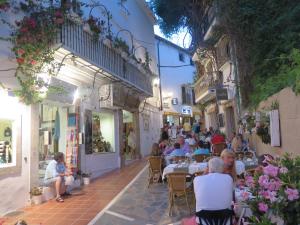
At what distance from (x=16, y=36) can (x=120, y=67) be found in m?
7.17

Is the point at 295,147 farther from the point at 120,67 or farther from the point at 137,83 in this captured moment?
the point at 137,83

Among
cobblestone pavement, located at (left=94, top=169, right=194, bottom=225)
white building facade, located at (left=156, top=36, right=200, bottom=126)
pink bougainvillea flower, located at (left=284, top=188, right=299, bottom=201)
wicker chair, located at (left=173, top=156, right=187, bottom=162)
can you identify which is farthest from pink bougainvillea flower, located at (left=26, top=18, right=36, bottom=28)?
white building facade, located at (left=156, top=36, right=200, bottom=126)

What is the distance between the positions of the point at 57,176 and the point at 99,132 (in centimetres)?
580

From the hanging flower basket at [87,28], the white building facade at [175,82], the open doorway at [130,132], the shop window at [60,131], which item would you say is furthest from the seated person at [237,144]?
the white building facade at [175,82]

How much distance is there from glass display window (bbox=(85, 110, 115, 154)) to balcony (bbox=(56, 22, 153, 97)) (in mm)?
1773

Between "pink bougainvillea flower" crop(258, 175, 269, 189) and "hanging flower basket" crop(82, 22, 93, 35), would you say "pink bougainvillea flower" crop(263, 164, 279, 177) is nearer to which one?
"pink bougainvillea flower" crop(258, 175, 269, 189)

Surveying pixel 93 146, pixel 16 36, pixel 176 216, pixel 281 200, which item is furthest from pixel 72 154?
pixel 281 200

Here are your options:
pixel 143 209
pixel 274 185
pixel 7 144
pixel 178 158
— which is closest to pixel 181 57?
pixel 178 158

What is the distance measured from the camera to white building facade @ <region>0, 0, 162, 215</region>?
870cm

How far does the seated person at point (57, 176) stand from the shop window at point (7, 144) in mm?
1240

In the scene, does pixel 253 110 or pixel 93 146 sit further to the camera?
pixel 93 146

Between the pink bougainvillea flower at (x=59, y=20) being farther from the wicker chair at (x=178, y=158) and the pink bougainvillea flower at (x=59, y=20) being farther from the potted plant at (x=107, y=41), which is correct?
the wicker chair at (x=178, y=158)

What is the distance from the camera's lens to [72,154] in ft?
39.7

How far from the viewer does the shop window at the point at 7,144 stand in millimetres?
8664
